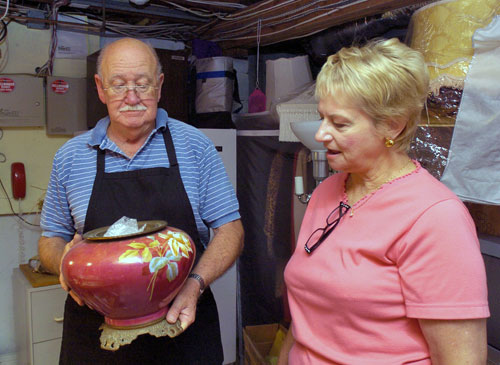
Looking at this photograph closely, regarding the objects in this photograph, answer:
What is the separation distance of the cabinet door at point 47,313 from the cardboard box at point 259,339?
3.48 ft

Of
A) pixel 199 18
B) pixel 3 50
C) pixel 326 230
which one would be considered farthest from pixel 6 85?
pixel 326 230

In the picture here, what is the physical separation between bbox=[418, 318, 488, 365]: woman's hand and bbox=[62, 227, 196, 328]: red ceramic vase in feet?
1.81

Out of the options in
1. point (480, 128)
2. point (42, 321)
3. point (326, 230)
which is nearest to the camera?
point (326, 230)

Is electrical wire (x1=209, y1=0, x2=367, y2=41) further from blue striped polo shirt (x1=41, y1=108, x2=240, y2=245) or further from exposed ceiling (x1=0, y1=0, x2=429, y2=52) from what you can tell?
blue striped polo shirt (x1=41, y1=108, x2=240, y2=245)

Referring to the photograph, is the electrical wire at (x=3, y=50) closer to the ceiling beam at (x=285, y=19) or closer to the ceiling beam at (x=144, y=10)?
the ceiling beam at (x=144, y=10)

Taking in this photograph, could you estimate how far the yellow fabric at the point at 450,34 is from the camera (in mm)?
1269

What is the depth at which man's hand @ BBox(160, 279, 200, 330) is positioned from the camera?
1.11 m

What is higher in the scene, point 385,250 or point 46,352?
point 385,250

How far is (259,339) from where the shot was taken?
2.76 m

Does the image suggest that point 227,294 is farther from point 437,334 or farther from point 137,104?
point 437,334

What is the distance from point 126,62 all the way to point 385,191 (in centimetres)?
85

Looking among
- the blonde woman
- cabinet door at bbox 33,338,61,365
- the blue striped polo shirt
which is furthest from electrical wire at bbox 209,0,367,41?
cabinet door at bbox 33,338,61,365

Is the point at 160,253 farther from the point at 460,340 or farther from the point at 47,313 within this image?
the point at 47,313

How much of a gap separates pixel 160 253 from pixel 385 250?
1.56 feet
